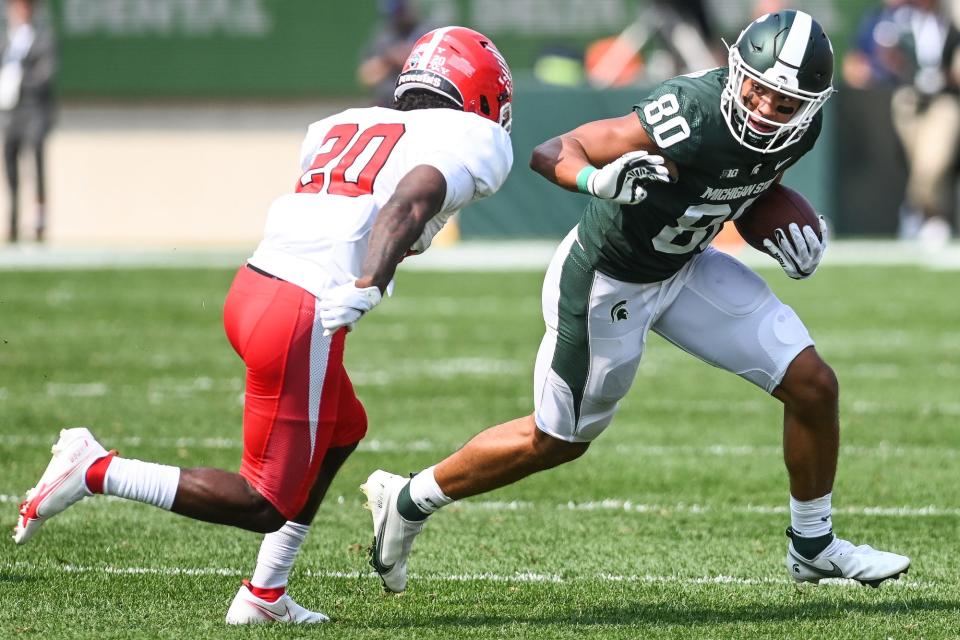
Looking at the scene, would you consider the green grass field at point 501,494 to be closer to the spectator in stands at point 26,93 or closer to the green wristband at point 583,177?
the green wristband at point 583,177

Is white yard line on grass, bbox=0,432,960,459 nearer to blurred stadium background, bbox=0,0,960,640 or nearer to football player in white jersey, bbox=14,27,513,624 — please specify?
blurred stadium background, bbox=0,0,960,640

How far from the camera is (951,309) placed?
10992 millimetres

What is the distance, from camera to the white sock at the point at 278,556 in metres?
4.16

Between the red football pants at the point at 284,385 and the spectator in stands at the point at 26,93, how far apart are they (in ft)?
38.9

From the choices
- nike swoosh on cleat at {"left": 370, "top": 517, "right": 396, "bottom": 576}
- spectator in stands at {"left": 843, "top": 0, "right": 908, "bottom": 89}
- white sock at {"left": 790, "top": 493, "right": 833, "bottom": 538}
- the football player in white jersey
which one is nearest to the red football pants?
the football player in white jersey

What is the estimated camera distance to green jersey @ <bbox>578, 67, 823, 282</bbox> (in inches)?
169

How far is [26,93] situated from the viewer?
50.2 feet

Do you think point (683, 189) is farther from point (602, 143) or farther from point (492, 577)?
point (492, 577)

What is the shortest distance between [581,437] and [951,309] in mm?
6992

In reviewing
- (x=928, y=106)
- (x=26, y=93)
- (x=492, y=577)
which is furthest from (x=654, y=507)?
(x=26, y=93)

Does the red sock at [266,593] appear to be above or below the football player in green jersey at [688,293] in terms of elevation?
below

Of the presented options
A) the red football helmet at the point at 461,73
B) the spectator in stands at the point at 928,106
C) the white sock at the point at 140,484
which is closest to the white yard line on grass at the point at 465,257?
the spectator in stands at the point at 928,106

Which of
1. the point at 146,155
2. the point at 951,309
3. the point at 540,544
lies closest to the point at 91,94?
the point at 146,155

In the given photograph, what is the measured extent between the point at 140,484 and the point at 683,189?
1.61 metres
